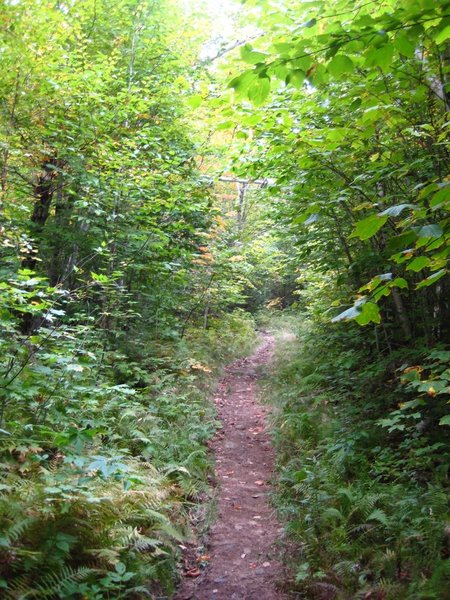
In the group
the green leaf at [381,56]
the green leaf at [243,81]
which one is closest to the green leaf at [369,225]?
the green leaf at [381,56]

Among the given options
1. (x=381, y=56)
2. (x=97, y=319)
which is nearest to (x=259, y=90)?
(x=381, y=56)

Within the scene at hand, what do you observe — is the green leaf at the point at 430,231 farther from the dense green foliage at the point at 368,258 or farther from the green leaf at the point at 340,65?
the green leaf at the point at 340,65

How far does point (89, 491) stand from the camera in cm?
408

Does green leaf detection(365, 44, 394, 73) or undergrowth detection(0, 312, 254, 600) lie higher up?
green leaf detection(365, 44, 394, 73)

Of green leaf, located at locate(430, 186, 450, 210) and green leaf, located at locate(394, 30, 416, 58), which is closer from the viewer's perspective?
green leaf, located at locate(430, 186, 450, 210)

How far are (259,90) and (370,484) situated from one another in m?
4.86

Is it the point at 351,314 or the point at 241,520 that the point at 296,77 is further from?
the point at 241,520

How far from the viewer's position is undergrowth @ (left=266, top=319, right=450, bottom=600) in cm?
397

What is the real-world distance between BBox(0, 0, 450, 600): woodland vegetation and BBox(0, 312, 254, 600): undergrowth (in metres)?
0.03

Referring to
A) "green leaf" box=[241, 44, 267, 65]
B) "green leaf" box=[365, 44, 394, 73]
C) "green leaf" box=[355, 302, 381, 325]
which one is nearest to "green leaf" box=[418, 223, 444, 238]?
"green leaf" box=[355, 302, 381, 325]

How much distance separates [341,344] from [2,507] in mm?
8089

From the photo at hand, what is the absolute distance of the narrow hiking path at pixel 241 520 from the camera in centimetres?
459

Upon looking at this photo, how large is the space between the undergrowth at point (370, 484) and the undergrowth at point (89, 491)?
1.58 metres

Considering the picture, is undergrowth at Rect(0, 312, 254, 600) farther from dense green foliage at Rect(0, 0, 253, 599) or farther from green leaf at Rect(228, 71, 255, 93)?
green leaf at Rect(228, 71, 255, 93)
